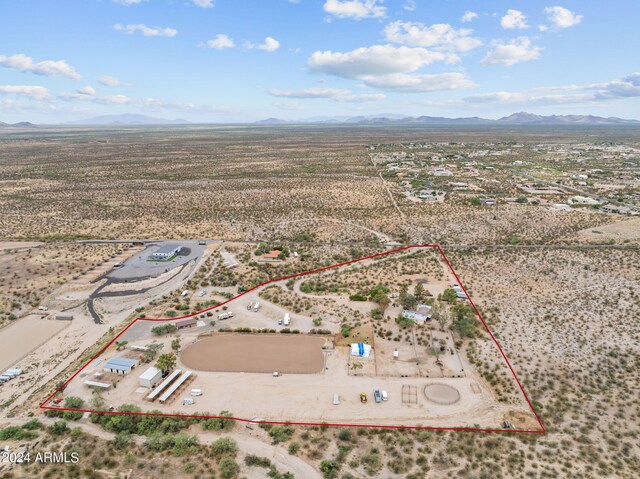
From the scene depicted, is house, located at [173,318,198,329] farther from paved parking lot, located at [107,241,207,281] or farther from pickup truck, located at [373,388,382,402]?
pickup truck, located at [373,388,382,402]

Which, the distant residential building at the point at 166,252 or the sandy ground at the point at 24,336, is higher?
the distant residential building at the point at 166,252

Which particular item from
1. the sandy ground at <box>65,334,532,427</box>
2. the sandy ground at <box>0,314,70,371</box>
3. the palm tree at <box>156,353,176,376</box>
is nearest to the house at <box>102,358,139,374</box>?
the sandy ground at <box>65,334,532,427</box>

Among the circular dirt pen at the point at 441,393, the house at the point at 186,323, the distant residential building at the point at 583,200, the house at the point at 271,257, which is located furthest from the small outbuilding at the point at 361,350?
the distant residential building at the point at 583,200

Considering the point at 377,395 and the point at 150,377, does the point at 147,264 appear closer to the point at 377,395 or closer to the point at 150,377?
the point at 150,377

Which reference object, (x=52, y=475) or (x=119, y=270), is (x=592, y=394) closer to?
(x=52, y=475)

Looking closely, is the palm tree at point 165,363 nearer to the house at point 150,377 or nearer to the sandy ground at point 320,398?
the house at point 150,377
